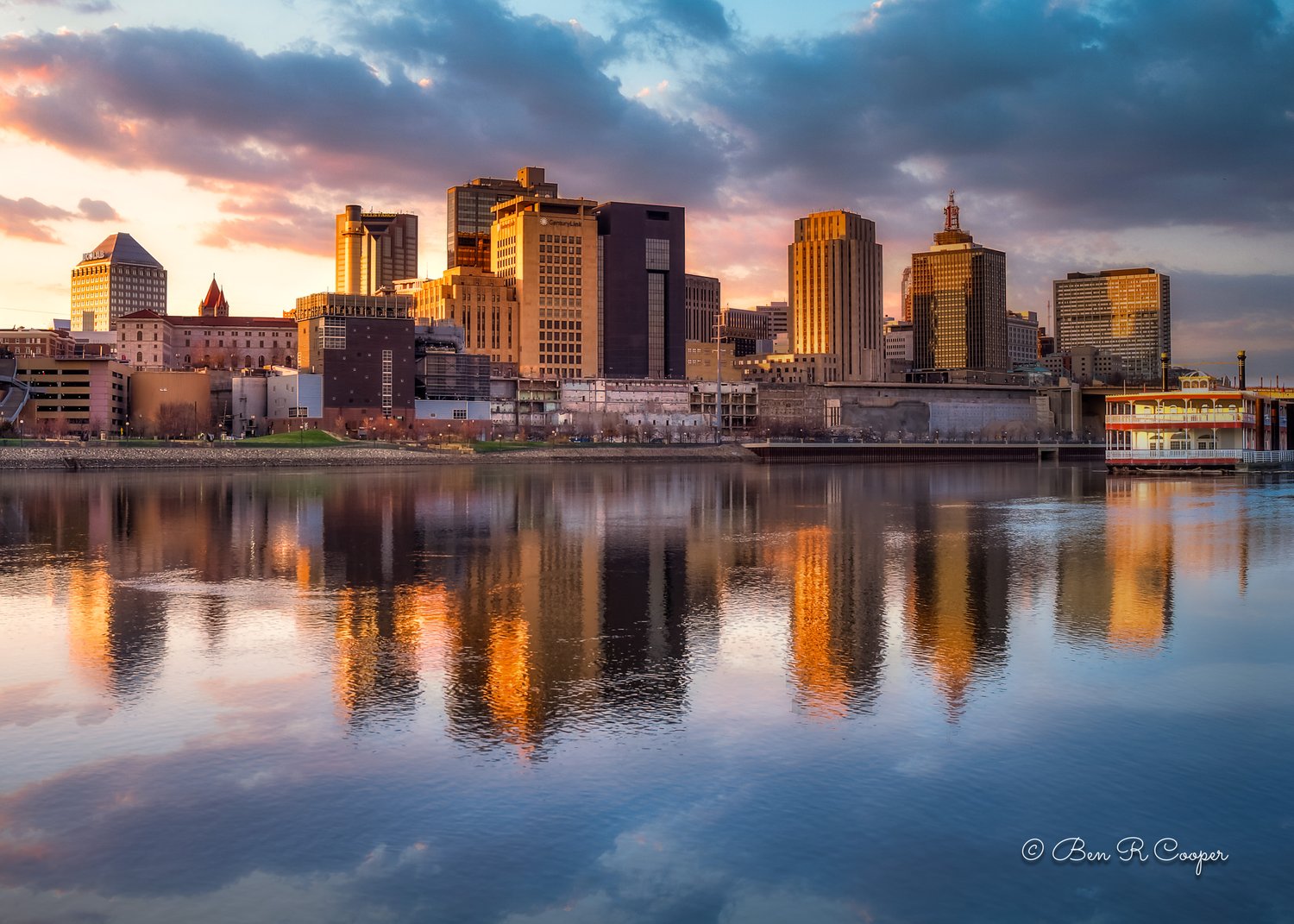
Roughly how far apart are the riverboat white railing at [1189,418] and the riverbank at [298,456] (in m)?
60.2

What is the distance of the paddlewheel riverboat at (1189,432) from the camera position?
103625 mm

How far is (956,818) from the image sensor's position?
12.8 m

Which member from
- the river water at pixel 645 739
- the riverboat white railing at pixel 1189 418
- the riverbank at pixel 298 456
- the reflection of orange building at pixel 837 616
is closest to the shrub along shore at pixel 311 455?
the riverbank at pixel 298 456

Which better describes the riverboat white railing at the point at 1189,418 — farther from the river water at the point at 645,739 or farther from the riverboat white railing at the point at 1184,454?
the river water at the point at 645,739

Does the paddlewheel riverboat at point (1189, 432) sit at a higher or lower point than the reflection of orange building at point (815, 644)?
higher

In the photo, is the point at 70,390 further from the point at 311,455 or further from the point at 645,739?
the point at 645,739

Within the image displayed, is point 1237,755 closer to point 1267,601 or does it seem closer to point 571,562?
point 1267,601

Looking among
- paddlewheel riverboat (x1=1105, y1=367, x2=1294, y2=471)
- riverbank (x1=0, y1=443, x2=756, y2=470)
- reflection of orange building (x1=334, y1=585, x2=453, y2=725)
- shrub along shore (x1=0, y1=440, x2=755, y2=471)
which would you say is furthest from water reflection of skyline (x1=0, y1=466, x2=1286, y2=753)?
shrub along shore (x1=0, y1=440, x2=755, y2=471)

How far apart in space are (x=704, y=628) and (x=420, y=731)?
858 cm

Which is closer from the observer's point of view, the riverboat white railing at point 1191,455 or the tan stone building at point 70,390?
the riverboat white railing at point 1191,455

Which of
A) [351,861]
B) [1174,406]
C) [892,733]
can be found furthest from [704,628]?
[1174,406]

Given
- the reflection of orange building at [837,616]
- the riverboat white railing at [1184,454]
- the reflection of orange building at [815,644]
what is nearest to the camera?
the reflection of orange building at [815,644]

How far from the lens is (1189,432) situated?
10612 cm

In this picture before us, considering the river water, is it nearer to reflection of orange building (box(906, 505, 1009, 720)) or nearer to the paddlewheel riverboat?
reflection of orange building (box(906, 505, 1009, 720))
